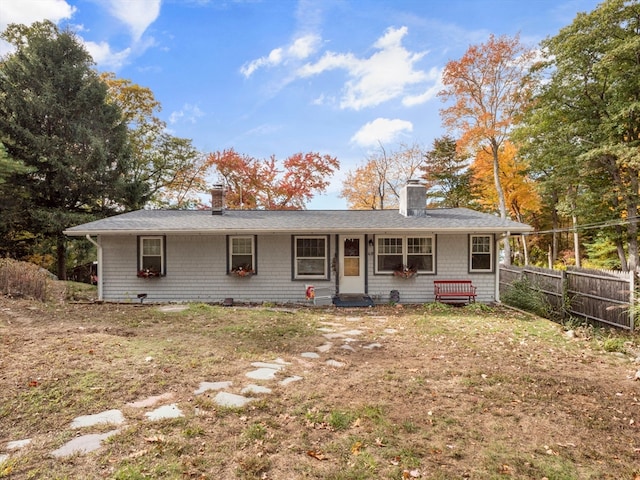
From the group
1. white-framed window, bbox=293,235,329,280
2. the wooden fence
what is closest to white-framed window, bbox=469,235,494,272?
the wooden fence

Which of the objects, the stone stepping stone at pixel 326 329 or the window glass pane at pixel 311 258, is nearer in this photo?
the stone stepping stone at pixel 326 329

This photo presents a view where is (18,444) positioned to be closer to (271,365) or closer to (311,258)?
(271,365)

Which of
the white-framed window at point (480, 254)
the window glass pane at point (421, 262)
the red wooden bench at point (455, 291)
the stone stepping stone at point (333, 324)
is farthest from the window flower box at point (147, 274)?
the white-framed window at point (480, 254)

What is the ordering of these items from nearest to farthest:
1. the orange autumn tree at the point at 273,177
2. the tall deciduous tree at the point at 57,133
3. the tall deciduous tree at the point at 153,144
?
the tall deciduous tree at the point at 57,133 < the orange autumn tree at the point at 273,177 < the tall deciduous tree at the point at 153,144

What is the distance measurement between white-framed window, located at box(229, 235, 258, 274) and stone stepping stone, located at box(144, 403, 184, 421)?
7.67m

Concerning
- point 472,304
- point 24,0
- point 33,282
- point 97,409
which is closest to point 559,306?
point 472,304

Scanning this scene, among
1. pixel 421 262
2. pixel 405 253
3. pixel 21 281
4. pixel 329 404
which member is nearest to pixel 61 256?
pixel 21 281

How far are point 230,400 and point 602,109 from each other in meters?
19.8

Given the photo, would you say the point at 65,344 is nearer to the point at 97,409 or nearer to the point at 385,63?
the point at 97,409

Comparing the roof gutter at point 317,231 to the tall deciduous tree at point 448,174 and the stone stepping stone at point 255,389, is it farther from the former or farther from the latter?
the tall deciduous tree at point 448,174

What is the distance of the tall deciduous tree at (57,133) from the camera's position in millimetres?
16109

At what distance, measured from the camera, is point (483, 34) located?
60.9ft

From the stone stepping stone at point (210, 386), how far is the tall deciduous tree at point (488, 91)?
1817cm

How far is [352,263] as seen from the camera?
36.0ft
